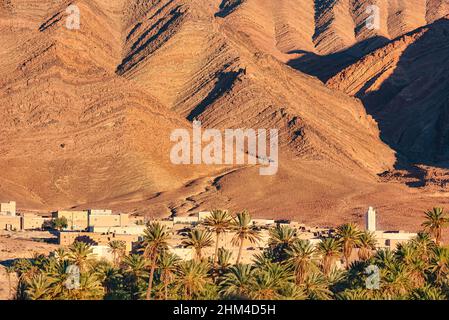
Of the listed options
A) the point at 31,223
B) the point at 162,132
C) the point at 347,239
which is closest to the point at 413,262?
the point at 347,239

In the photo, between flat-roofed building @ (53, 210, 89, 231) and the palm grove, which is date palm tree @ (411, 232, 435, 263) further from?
flat-roofed building @ (53, 210, 89, 231)

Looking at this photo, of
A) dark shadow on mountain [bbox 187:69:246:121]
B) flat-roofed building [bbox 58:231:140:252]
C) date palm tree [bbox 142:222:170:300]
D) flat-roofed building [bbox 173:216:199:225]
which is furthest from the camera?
dark shadow on mountain [bbox 187:69:246:121]

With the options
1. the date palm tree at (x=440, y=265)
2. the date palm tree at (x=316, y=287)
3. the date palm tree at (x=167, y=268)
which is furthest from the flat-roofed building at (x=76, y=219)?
the date palm tree at (x=316, y=287)

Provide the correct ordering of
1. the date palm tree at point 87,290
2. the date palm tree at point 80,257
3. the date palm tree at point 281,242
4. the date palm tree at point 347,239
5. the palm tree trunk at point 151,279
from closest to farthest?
the date palm tree at point 87,290 → the palm tree trunk at point 151,279 → the date palm tree at point 80,257 → the date palm tree at point 281,242 → the date palm tree at point 347,239

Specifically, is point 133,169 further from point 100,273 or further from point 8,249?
point 100,273

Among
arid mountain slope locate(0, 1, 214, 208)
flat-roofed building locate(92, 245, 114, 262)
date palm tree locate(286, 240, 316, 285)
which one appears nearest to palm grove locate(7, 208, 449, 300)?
date palm tree locate(286, 240, 316, 285)

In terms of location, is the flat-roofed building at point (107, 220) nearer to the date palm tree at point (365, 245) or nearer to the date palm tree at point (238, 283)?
the date palm tree at point (365, 245)

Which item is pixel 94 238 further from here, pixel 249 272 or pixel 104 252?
pixel 249 272

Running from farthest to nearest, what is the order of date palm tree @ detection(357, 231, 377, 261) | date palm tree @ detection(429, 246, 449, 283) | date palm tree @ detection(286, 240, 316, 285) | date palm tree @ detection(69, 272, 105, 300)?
date palm tree @ detection(357, 231, 377, 261)
date palm tree @ detection(429, 246, 449, 283)
date palm tree @ detection(286, 240, 316, 285)
date palm tree @ detection(69, 272, 105, 300)
